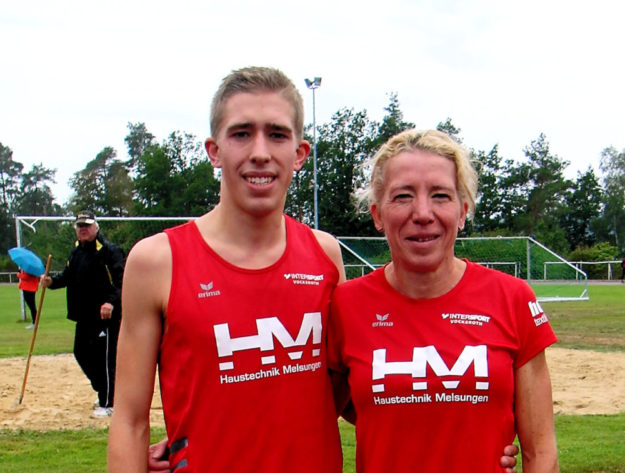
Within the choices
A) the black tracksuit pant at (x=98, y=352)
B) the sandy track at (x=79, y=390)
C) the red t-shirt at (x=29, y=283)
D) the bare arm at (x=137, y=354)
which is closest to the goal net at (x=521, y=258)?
the red t-shirt at (x=29, y=283)

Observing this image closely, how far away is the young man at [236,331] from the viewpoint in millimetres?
2312

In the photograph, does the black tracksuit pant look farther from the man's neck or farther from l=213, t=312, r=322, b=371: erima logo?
l=213, t=312, r=322, b=371: erima logo

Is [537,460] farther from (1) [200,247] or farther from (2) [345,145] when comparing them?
(2) [345,145]

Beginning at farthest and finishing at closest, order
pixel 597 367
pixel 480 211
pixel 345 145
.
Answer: pixel 480 211 < pixel 345 145 < pixel 597 367

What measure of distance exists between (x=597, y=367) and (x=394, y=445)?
9.72m

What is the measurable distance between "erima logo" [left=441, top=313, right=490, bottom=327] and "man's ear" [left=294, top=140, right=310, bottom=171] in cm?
80

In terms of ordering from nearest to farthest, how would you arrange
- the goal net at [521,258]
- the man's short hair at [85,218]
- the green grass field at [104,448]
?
the green grass field at [104,448]
the man's short hair at [85,218]
the goal net at [521,258]

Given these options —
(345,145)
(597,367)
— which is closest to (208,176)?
(345,145)

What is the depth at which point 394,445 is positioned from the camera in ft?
7.65

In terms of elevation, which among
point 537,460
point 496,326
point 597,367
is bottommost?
point 597,367

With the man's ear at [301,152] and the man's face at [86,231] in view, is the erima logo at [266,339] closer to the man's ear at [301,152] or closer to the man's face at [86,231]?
the man's ear at [301,152]

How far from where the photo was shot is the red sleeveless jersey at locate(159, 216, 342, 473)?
2.31 m

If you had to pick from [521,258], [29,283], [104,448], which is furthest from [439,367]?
[521,258]

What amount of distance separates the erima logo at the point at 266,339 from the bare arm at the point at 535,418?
2.42 feet
